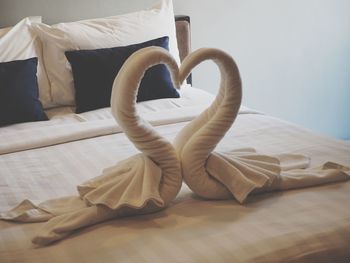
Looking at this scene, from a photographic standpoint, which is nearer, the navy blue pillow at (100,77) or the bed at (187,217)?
the bed at (187,217)

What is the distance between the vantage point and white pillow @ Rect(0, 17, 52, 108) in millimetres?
2439

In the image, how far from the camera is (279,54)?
Result: 3.53 metres

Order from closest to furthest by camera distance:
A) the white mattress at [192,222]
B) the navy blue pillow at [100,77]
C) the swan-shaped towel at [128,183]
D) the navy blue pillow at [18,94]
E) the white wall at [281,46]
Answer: the white mattress at [192,222], the swan-shaped towel at [128,183], the navy blue pillow at [18,94], the navy blue pillow at [100,77], the white wall at [281,46]

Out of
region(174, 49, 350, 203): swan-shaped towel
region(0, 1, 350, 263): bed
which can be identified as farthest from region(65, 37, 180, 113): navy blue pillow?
region(174, 49, 350, 203): swan-shaped towel

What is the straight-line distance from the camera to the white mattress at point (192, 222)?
1.16 metres

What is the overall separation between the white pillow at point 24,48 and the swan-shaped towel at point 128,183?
3.88 feet

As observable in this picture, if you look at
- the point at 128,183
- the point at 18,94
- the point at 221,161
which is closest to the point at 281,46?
the point at 18,94

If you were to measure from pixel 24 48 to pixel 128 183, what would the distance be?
1.40 meters

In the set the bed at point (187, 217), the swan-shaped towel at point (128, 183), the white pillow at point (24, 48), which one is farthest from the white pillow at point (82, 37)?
the swan-shaped towel at point (128, 183)

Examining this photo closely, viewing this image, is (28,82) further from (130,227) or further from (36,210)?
(130,227)

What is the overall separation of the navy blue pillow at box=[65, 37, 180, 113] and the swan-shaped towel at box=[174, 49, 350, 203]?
3.36 ft

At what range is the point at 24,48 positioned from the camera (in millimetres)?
2479

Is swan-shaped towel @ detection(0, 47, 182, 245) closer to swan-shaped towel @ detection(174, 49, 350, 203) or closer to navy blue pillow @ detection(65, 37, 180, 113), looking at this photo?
swan-shaped towel @ detection(174, 49, 350, 203)

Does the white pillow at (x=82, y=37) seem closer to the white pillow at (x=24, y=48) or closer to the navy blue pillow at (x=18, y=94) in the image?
the white pillow at (x=24, y=48)
